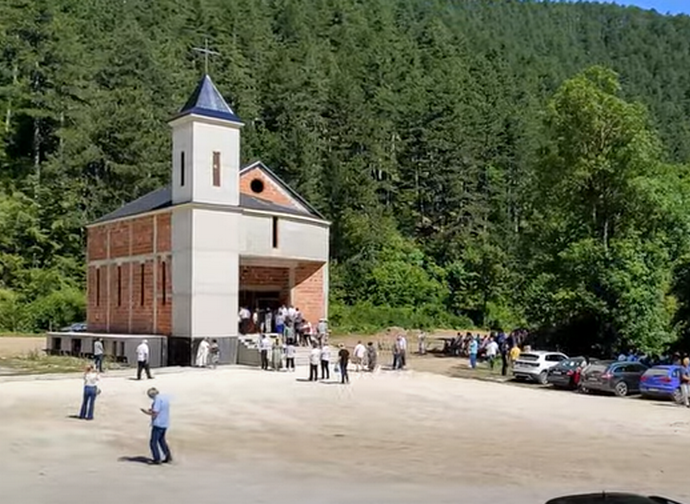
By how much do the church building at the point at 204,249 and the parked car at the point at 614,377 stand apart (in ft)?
50.9

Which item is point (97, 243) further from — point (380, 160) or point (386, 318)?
point (380, 160)

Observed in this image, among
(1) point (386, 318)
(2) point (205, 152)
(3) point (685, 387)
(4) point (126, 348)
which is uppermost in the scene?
(2) point (205, 152)

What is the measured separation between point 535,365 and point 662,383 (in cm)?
628

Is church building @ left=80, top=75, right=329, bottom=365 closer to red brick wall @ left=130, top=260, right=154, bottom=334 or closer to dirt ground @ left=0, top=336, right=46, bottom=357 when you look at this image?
red brick wall @ left=130, top=260, right=154, bottom=334

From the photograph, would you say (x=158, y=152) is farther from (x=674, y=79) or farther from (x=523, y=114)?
(x=674, y=79)

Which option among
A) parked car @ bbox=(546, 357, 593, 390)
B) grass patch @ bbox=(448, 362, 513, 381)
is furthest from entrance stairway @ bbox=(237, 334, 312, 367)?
parked car @ bbox=(546, 357, 593, 390)

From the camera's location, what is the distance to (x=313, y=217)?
49062 millimetres

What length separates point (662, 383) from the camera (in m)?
30.9

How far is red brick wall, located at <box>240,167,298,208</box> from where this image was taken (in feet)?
163

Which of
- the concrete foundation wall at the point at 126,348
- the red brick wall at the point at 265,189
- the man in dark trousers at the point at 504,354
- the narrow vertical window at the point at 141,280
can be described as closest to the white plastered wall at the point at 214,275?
the concrete foundation wall at the point at 126,348

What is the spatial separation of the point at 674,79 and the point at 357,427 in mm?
161744

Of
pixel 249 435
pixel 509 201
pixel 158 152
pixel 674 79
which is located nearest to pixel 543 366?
pixel 249 435

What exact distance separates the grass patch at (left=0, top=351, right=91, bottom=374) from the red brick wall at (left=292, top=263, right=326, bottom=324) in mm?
12529

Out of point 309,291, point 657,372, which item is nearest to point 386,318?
point 309,291
